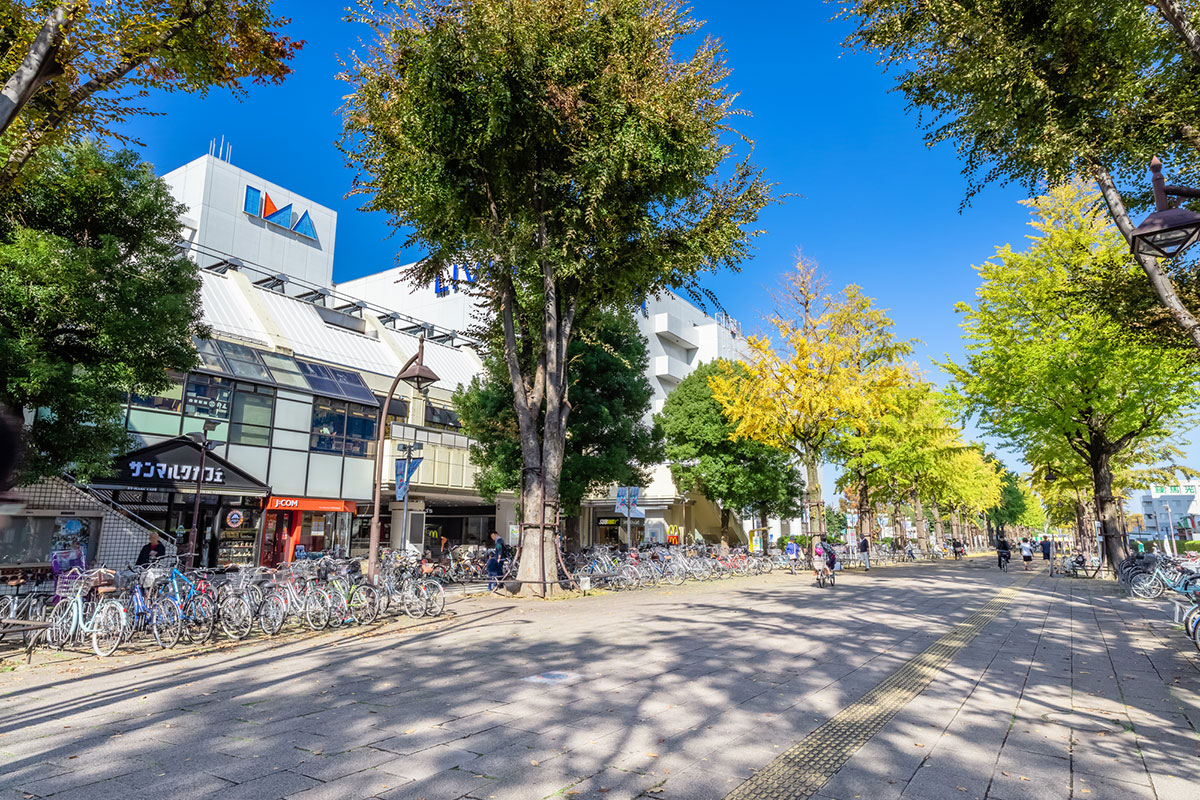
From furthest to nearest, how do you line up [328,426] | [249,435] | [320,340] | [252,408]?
[320,340]
[328,426]
[252,408]
[249,435]

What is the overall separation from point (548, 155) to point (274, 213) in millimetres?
29753

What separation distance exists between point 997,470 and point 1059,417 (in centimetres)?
4590

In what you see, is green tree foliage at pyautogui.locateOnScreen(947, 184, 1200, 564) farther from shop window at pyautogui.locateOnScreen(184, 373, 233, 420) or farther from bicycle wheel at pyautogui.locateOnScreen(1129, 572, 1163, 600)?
shop window at pyautogui.locateOnScreen(184, 373, 233, 420)

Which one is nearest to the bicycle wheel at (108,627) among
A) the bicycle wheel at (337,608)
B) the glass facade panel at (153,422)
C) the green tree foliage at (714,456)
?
the bicycle wheel at (337,608)

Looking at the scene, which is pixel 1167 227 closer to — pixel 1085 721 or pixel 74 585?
pixel 1085 721

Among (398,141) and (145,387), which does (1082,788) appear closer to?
(145,387)

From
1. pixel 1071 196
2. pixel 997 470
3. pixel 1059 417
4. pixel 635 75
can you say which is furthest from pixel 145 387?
pixel 997 470

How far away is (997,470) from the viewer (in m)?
59.2

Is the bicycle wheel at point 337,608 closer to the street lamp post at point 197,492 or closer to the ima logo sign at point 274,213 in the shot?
the street lamp post at point 197,492

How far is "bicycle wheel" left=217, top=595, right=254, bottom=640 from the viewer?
397 inches

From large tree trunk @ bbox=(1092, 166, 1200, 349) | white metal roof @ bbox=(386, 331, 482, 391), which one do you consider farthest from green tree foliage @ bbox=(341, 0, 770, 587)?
white metal roof @ bbox=(386, 331, 482, 391)

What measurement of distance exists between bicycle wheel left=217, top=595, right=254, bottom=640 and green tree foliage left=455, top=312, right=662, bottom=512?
34.4 ft

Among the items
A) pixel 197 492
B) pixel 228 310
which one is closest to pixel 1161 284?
pixel 197 492

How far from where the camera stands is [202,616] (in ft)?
31.6
